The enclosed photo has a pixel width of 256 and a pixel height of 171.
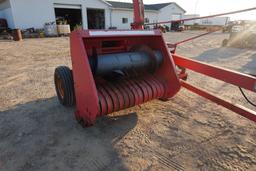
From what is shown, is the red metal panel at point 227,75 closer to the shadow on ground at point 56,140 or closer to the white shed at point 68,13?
the shadow on ground at point 56,140

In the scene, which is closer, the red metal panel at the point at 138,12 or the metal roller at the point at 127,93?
the metal roller at the point at 127,93

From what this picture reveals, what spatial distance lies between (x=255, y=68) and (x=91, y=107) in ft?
18.1

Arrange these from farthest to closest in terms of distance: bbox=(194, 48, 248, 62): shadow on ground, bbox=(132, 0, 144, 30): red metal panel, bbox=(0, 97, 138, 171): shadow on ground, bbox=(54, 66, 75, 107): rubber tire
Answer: bbox=(194, 48, 248, 62): shadow on ground < bbox=(132, 0, 144, 30): red metal panel < bbox=(54, 66, 75, 107): rubber tire < bbox=(0, 97, 138, 171): shadow on ground

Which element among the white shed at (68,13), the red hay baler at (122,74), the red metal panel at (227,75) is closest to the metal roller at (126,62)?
the red hay baler at (122,74)

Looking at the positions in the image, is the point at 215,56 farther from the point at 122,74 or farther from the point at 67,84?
the point at 67,84

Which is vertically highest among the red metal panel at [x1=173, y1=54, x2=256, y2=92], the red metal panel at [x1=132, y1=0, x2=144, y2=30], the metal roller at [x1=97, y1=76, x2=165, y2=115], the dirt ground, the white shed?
the white shed

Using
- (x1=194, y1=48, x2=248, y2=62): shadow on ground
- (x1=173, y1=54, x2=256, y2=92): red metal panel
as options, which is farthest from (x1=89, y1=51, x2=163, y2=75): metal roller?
(x1=194, y1=48, x2=248, y2=62): shadow on ground

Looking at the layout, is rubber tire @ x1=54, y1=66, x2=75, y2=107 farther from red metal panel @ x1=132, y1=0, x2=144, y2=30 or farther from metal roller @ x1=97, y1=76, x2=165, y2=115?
red metal panel @ x1=132, y1=0, x2=144, y2=30

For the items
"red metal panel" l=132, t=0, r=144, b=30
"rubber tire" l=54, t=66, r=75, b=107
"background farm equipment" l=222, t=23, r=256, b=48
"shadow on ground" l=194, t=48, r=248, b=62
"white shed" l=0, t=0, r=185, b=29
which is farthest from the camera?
"white shed" l=0, t=0, r=185, b=29

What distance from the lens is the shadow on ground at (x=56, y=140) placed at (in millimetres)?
1990

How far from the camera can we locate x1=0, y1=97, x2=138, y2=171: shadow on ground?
199cm

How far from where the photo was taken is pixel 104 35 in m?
2.29

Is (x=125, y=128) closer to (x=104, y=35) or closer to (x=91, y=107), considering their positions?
(x=91, y=107)

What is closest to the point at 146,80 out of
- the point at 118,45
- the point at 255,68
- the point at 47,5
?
the point at 118,45
